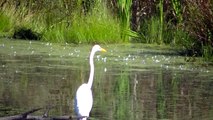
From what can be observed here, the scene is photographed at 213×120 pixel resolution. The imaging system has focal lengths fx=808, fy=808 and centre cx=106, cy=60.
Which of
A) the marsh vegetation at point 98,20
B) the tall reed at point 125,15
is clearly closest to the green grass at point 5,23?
the marsh vegetation at point 98,20

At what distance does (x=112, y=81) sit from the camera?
1170cm

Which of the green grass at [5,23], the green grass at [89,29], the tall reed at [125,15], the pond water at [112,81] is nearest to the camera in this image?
the pond water at [112,81]

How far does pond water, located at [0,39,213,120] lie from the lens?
934cm

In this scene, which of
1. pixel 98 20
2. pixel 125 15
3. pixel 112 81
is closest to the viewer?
pixel 112 81

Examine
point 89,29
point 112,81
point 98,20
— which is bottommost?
point 112,81

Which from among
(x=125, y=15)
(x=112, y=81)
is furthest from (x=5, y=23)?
(x=112, y=81)

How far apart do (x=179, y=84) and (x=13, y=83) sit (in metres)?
2.37

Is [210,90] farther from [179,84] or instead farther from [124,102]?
[124,102]

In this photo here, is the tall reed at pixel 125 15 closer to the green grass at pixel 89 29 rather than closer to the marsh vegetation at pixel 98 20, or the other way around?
the marsh vegetation at pixel 98 20

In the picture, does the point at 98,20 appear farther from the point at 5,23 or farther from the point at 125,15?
the point at 5,23

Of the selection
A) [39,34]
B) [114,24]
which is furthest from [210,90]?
[39,34]

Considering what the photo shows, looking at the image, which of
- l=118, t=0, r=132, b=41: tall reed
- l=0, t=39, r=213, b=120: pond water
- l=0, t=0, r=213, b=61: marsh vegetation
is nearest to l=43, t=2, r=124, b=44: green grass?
l=0, t=0, r=213, b=61: marsh vegetation

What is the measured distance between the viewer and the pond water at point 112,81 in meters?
9.34

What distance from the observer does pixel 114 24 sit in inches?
671
